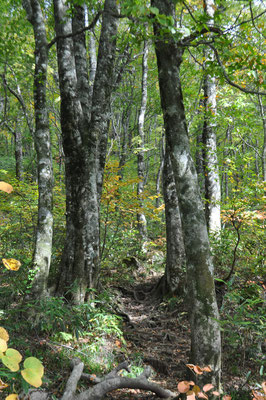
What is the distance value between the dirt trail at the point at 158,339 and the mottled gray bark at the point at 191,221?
4.16ft

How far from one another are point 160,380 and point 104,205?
472 centimetres

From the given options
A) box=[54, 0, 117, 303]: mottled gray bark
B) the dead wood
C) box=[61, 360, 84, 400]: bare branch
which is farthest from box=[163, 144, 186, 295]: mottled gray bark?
box=[61, 360, 84, 400]: bare branch

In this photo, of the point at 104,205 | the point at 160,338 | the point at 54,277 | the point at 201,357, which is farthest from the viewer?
the point at 104,205

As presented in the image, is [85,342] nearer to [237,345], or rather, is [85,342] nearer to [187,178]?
[237,345]

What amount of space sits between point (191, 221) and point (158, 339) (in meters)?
3.27

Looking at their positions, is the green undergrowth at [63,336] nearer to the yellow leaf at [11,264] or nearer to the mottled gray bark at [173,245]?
the mottled gray bark at [173,245]

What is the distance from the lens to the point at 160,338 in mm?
5051

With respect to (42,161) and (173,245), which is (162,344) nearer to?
(173,245)

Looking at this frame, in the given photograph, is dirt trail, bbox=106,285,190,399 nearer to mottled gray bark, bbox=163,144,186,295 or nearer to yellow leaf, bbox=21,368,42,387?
mottled gray bark, bbox=163,144,186,295

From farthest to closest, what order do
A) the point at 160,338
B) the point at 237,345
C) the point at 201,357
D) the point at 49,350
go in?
the point at 160,338 → the point at 237,345 → the point at 49,350 → the point at 201,357

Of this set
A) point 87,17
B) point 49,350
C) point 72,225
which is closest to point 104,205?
point 72,225

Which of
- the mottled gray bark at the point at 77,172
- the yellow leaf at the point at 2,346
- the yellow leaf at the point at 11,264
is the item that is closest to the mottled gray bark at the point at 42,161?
the mottled gray bark at the point at 77,172

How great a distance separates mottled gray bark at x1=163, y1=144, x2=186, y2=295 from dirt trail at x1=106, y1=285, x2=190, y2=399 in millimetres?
413

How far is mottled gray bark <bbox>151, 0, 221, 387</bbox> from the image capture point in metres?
2.74
